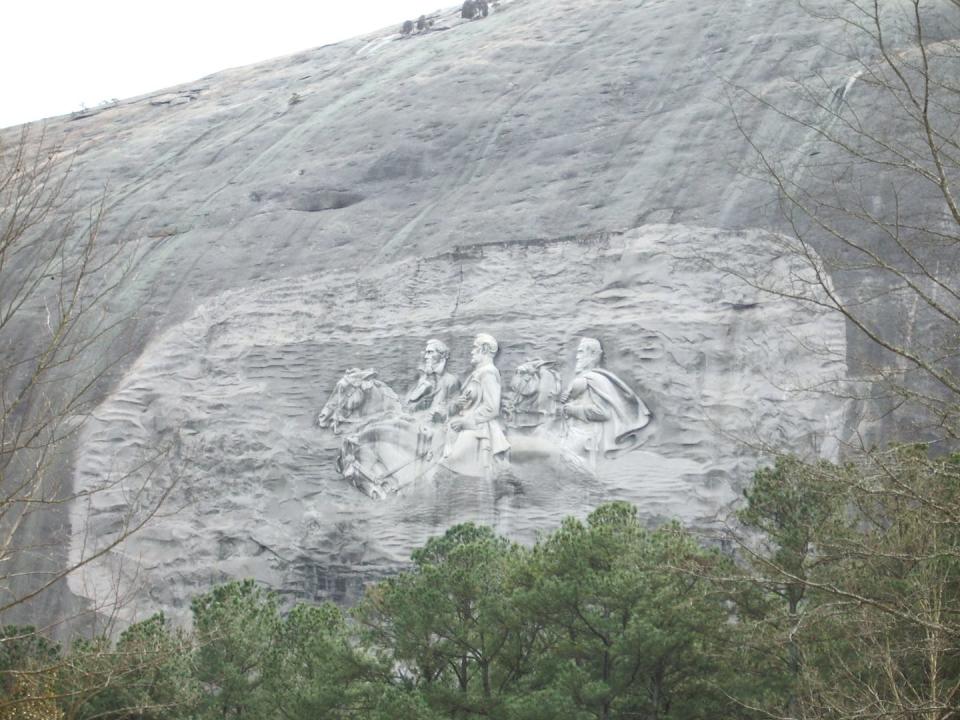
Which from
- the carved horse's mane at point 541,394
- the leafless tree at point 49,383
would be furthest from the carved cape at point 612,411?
the leafless tree at point 49,383

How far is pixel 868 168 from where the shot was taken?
18875 millimetres

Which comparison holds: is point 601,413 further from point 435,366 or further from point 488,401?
point 435,366

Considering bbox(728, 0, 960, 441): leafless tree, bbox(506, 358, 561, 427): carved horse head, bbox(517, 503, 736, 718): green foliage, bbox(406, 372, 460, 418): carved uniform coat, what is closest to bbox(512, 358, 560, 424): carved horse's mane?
bbox(506, 358, 561, 427): carved horse head

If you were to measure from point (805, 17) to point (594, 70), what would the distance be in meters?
3.77

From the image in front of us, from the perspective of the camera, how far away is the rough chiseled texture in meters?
16.4

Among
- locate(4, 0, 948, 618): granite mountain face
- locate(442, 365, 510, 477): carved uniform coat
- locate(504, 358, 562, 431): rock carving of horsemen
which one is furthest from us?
locate(504, 358, 562, 431): rock carving of horsemen

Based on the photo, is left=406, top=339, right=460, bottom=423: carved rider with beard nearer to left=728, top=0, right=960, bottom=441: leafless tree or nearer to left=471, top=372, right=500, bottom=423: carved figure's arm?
left=471, top=372, right=500, bottom=423: carved figure's arm

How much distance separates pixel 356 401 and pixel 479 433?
82.7 inches

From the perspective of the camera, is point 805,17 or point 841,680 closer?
point 841,680

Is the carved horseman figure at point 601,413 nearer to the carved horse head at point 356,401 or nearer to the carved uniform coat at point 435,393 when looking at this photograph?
the carved uniform coat at point 435,393

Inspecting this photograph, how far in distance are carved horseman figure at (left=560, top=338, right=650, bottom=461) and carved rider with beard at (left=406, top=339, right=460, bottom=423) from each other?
1664 mm

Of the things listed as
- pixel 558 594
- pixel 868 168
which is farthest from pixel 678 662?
pixel 868 168

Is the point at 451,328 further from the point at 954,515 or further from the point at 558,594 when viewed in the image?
the point at 954,515

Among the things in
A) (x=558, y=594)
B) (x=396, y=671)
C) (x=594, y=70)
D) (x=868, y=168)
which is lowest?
(x=396, y=671)
